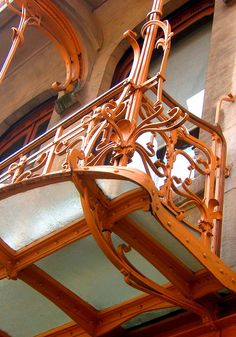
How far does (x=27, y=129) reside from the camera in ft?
30.3

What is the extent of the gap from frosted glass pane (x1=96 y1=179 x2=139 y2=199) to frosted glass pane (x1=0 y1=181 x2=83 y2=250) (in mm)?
230

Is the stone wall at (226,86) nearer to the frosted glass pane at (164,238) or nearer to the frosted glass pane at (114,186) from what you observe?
the frosted glass pane at (164,238)

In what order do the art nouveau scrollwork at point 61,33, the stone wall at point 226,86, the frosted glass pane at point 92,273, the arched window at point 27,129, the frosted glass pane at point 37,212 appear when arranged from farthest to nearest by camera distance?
the arched window at point 27,129
the art nouveau scrollwork at point 61,33
the stone wall at point 226,86
the frosted glass pane at point 92,273
the frosted glass pane at point 37,212

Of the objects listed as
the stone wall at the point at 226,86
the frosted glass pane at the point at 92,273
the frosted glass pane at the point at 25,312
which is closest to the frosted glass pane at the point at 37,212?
the frosted glass pane at the point at 92,273

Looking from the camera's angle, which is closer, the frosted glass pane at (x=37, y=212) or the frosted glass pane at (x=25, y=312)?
the frosted glass pane at (x=37, y=212)

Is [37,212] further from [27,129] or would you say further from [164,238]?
[27,129]

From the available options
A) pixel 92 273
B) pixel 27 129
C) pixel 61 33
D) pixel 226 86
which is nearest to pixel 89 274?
pixel 92 273

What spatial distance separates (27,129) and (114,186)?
571cm

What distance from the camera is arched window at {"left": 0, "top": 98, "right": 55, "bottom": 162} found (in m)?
8.98

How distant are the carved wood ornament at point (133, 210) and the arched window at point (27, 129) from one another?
4.34 m

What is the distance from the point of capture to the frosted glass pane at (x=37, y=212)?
156 inches

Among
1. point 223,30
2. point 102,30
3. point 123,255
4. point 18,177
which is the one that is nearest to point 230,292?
point 123,255

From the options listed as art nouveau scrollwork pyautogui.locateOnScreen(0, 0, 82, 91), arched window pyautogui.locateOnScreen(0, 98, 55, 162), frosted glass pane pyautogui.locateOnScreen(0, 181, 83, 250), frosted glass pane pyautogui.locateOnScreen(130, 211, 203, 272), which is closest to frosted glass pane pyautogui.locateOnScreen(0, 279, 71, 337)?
frosted glass pane pyautogui.locateOnScreen(0, 181, 83, 250)

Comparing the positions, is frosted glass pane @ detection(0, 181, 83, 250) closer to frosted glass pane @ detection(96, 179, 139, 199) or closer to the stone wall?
frosted glass pane @ detection(96, 179, 139, 199)
